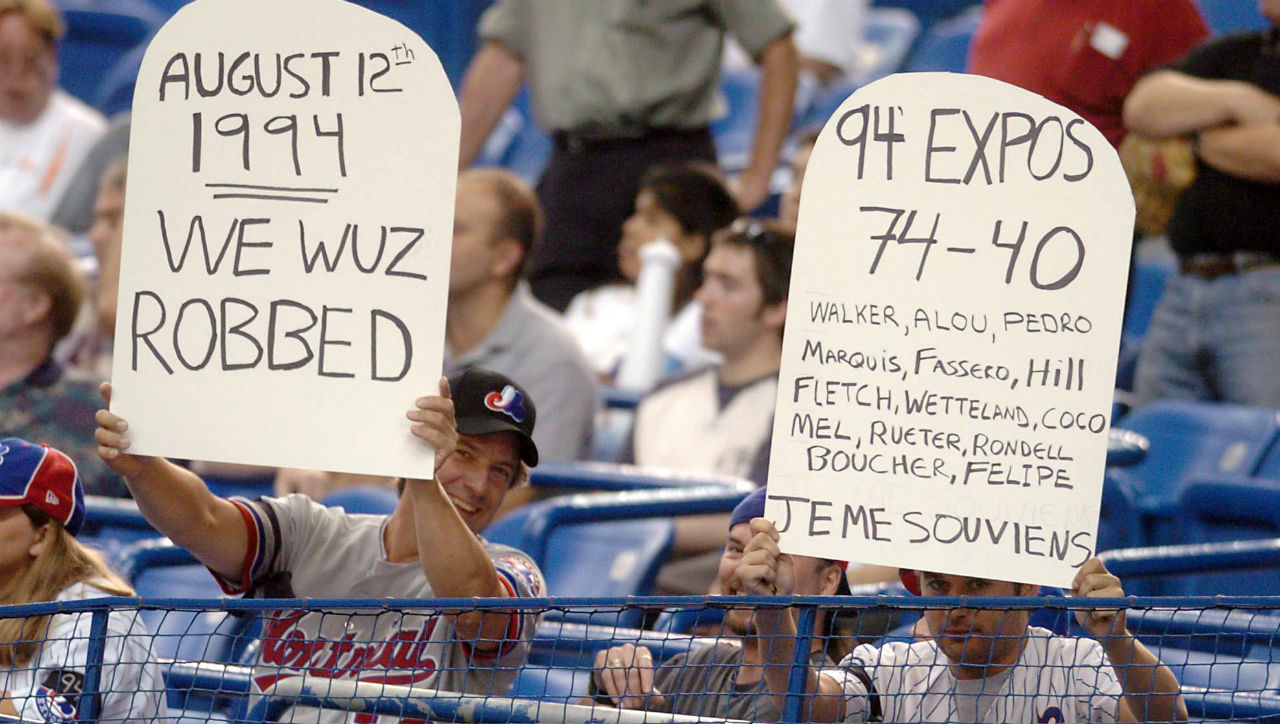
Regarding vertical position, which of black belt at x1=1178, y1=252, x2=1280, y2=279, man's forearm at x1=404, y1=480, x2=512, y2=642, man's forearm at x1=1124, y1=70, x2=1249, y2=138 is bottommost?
man's forearm at x1=404, y1=480, x2=512, y2=642

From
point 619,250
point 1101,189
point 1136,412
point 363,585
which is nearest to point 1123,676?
point 1101,189

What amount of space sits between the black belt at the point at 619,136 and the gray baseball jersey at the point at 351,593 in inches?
122

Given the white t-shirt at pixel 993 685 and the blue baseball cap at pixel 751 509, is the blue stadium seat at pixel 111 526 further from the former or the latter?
the white t-shirt at pixel 993 685

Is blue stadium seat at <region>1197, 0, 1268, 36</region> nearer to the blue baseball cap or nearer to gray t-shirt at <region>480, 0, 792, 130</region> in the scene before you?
gray t-shirt at <region>480, 0, 792, 130</region>

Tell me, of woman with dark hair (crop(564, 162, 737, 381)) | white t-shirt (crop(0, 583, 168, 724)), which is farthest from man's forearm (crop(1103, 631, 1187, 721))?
woman with dark hair (crop(564, 162, 737, 381))

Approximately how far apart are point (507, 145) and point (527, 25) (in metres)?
2.87

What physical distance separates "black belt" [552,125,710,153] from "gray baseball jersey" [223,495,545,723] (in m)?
3.10

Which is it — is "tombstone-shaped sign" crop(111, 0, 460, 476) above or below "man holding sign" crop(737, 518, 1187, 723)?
above

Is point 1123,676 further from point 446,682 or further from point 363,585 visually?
point 363,585

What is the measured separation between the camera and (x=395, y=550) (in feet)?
8.99

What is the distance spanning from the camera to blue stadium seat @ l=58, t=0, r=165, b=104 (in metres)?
9.38

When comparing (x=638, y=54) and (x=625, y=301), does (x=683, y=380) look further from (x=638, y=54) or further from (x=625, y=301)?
(x=638, y=54)

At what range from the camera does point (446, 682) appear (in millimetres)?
2568

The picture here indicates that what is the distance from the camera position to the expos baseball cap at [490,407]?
2740mm
